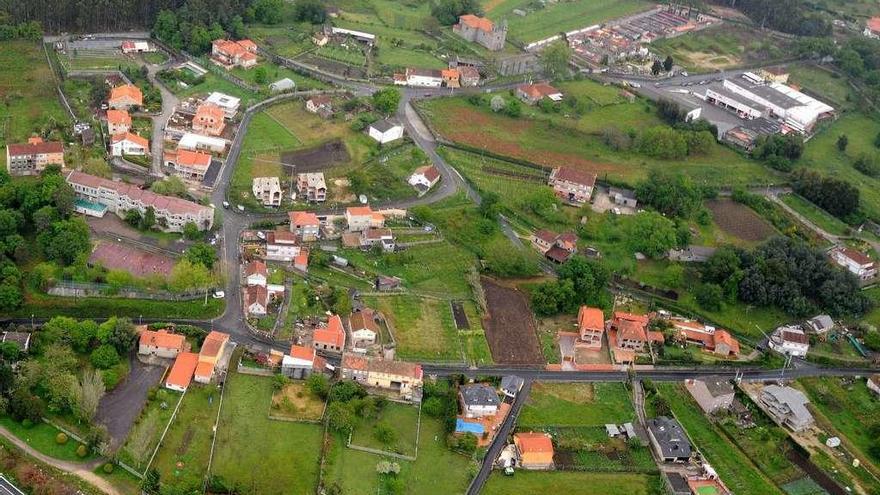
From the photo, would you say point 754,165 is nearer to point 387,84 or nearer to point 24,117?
point 387,84

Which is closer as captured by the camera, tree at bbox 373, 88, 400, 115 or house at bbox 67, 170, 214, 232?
house at bbox 67, 170, 214, 232

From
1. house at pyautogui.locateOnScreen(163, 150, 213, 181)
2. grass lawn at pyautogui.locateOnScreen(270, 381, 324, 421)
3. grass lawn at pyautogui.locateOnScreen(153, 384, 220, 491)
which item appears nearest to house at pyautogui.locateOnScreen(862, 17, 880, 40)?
house at pyautogui.locateOnScreen(163, 150, 213, 181)

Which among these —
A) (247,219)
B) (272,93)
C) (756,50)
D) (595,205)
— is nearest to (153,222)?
(247,219)

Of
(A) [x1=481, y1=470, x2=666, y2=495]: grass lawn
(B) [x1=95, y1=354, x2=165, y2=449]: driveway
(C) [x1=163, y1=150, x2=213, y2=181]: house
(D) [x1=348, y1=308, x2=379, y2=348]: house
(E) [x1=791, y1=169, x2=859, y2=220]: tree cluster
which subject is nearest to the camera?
(B) [x1=95, y1=354, x2=165, y2=449]: driveway

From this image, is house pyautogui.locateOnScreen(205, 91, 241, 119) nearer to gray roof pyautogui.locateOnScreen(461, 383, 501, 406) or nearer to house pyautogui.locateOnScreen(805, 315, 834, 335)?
gray roof pyautogui.locateOnScreen(461, 383, 501, 406)

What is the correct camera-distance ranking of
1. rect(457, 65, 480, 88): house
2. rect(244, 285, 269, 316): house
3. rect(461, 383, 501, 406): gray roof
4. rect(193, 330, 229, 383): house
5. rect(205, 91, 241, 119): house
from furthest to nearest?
rect(457, 65, 480, 88): house, rect(205, 91, 241, 119): house, rect(244, 285, 269, 316): house, rect(461, 383, 501, 406): gray roof, rect(193, 330, 229, 383): house

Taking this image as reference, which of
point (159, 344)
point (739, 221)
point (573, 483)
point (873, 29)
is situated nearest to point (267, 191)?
→ point (159, 344)

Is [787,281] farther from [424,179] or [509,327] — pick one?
[424,179]
